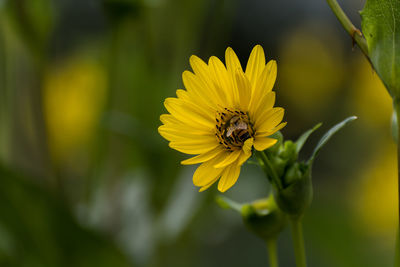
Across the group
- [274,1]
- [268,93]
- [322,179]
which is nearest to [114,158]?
[268,93]

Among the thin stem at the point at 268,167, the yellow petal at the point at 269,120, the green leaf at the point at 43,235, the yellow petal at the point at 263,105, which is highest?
the yellow petal at the point at 263,105

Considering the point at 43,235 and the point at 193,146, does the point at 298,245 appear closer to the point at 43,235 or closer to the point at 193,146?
the point at 193,146

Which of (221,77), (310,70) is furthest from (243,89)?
(310,70)

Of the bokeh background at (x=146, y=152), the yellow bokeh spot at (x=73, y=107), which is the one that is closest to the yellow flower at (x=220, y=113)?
the bokeh background at (x=146, y=152)

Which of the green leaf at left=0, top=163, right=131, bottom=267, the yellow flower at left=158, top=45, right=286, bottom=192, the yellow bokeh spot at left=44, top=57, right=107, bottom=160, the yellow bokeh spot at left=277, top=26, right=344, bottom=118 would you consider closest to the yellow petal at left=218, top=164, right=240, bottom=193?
the yellow flower at left=158, top=45, right=286, bottom=192

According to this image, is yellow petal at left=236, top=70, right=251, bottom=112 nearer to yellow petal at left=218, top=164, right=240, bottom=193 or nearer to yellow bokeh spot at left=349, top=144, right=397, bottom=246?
yellow petal at left=218, top=164, right=240, bottom=193

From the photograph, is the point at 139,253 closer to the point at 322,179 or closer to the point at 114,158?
the point at 114,158

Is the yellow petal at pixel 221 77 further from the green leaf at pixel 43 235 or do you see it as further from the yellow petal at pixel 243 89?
the green leaf at pixel 43 235
